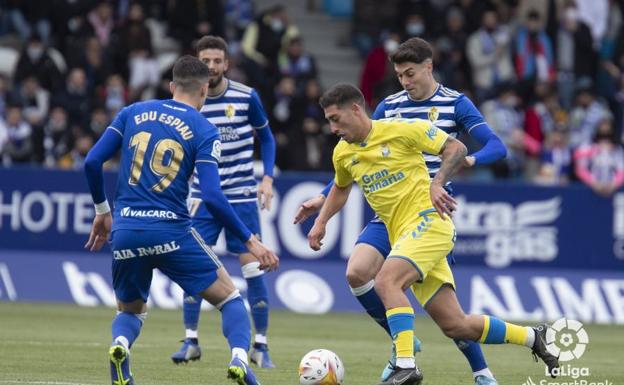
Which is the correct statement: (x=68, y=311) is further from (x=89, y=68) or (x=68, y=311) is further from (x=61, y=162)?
(x=89, y=68)

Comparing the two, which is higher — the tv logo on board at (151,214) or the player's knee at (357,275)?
the tv logo on board at (151,214)

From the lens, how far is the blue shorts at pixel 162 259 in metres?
9.93

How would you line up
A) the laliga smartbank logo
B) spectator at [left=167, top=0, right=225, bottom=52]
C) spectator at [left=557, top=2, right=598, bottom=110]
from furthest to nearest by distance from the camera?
spectator at [left=557, top=2, right=598, bottom=110], spectator at [left=167, top=0, right=225, bottom=52], the laliga smartbank logo

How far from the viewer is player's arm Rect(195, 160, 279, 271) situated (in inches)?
386

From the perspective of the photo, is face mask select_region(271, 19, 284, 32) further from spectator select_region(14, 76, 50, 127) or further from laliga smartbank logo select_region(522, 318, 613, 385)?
laliga smartbank logo select_region(522, 318, 613, 385)

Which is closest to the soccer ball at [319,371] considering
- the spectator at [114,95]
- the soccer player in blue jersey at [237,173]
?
the soccer player in blue jersey at [237,173]

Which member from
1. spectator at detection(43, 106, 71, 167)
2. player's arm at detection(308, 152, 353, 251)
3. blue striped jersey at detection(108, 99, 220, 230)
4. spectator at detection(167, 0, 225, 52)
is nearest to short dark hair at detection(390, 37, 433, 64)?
player's arm at detection(308, 152, 353, 251)

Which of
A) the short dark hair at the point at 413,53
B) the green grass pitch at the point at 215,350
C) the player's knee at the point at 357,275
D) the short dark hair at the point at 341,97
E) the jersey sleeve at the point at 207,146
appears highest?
the short dark hair at the point at 413,53

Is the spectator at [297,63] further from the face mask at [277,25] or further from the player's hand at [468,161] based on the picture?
the player's hand at [468,161]

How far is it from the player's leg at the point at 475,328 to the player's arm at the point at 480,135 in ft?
3.47

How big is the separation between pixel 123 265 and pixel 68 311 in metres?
8.97

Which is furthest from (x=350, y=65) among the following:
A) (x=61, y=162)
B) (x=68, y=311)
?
(x=68, y=311)

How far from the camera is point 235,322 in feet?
33.3

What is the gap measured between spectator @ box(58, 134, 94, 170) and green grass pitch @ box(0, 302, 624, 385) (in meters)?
3.19
